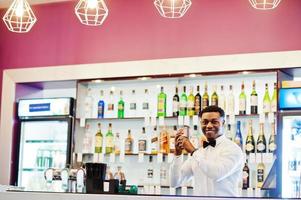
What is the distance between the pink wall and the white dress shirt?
1430 mm

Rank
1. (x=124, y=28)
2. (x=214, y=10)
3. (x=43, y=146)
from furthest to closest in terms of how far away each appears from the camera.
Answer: (x=43, y=146), (x=124, y=28), (x=214, y=10)

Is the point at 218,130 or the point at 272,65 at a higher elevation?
the point at 272,65

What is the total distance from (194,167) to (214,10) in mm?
1983

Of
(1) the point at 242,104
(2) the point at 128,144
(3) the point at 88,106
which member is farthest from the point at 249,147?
(3) the point at 88,106

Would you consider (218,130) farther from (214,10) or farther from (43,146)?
(43,146)

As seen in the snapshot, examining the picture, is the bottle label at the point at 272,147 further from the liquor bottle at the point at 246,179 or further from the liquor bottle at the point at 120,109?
the liquor bottle at the point at 120,109

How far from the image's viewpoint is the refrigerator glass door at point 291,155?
4895 mm

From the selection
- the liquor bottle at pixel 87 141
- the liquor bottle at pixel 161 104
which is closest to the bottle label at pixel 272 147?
the liquor bottle at pixel 161 104

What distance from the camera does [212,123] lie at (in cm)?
422

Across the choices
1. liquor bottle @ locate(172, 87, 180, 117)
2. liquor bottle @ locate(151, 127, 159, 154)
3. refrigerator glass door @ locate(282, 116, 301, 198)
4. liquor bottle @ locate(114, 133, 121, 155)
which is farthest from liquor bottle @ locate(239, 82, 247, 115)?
liquor bottle @ locate(114, 133, 121, 155)

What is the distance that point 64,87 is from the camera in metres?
6.39

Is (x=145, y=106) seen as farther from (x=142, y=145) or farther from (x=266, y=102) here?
(x=266, y=102)

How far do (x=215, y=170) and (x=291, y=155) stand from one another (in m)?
1.51

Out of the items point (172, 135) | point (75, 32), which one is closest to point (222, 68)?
point (172, 135)
